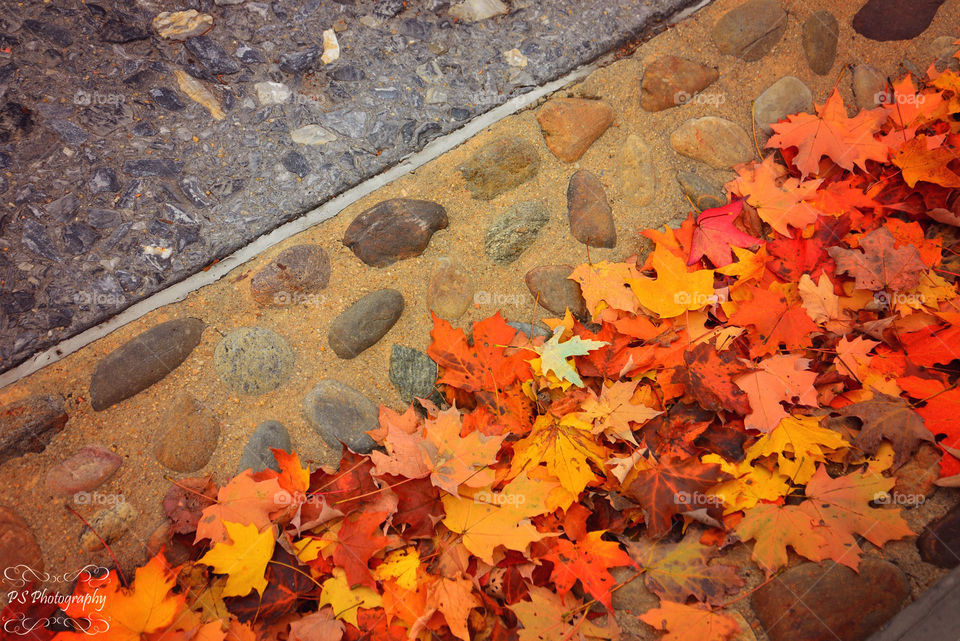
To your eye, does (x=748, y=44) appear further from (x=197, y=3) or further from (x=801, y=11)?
(x=197, y=3)

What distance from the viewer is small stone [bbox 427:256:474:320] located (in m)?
2.00

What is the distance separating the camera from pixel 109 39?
1854 mm

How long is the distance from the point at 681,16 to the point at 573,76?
1.82 ft

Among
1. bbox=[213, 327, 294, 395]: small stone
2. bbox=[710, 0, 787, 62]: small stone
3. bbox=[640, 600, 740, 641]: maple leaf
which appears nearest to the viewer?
bbox=[640, 600, 740, 641]: maple leaf

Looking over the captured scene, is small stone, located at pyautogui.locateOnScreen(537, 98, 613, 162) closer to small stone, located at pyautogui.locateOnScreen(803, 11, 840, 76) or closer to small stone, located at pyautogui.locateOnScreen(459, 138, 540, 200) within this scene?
small stone, located at pyautogui.locateOnScreen(459, 138, 540, 200)

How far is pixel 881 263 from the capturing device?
1.94 metres

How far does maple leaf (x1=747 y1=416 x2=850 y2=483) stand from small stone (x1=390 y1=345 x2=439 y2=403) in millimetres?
1096

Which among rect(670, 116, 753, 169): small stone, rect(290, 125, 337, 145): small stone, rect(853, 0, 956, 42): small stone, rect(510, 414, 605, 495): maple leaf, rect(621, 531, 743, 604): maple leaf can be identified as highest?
rect(853, 0, 956, 42): small stone

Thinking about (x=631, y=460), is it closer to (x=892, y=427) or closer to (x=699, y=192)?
(x=892, y=427)

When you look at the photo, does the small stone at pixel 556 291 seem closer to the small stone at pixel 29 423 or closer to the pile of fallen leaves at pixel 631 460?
the pile of fallen leaves at pixel 631 460

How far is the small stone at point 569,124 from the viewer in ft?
6.95

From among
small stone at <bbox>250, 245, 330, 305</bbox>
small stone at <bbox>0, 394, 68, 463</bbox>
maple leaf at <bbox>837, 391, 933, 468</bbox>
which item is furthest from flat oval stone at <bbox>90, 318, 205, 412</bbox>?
maple leaf at <bbox>837, 391, 933, 468</bbox>

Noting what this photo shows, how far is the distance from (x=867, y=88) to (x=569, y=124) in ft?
4.55

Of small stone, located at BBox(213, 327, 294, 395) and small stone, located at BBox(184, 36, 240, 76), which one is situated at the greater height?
small stone, located at BBox(184, 36, 240, 76)
